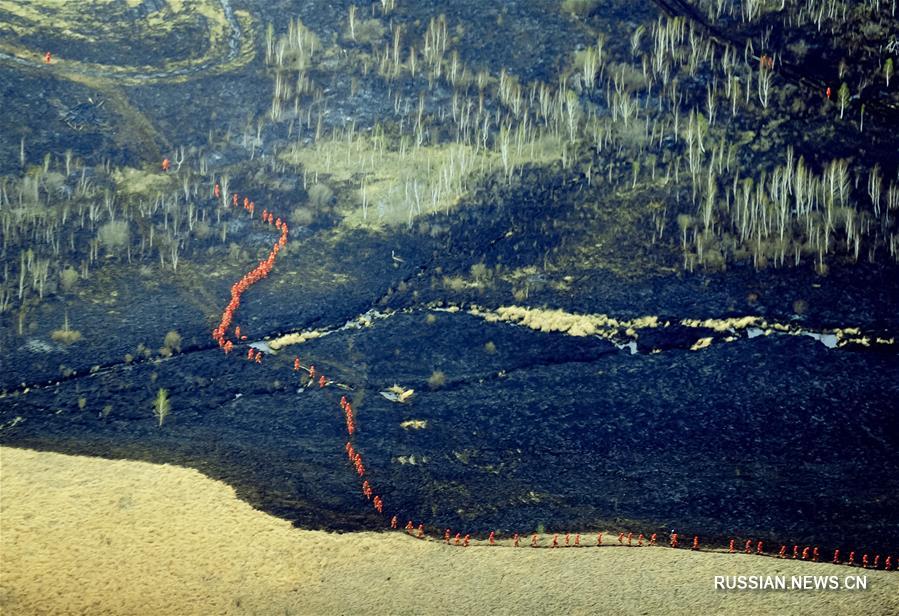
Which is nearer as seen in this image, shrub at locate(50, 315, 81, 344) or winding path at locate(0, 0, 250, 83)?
shrub at locate(50, 315, 81, 344)

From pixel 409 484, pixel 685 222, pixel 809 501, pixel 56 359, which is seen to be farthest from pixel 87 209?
pixel 809 501

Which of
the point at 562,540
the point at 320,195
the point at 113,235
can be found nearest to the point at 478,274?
the point at 320,195

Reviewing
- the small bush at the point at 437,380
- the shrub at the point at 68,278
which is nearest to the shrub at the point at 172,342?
the shrub at the point at 68,278

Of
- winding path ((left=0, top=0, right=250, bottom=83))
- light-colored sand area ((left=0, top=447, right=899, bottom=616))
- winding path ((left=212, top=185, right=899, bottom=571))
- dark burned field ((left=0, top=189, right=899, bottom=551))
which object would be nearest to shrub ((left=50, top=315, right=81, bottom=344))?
dark burned field ((left=0, top=189, right=899, bottom=551))

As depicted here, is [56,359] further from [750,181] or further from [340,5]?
[340,5]

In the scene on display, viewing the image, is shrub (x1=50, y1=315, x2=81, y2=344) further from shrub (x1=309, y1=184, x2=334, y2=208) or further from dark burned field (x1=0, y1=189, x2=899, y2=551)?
shrub (x1=309, y1=184, x2=334, y2=208)

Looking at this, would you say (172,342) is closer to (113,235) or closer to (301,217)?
(113,235)
